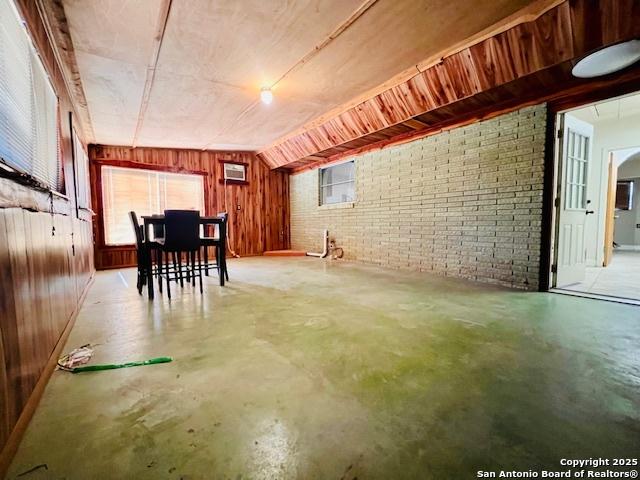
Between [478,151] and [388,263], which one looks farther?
[388,263]

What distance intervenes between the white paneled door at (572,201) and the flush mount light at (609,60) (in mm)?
726

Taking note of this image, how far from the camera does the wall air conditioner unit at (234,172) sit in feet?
23.1

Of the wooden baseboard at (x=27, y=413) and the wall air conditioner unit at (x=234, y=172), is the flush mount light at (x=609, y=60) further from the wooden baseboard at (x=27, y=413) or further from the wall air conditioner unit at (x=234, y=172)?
the wall air conditioner unit at (x=234, y=172)

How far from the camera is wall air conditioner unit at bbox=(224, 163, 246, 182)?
703 centimetres

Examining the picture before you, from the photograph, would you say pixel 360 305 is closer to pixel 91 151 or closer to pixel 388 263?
pixel 388 263

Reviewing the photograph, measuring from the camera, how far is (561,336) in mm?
2070

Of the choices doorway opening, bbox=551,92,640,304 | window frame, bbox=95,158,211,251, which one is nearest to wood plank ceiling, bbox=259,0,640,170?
doorway opening, bbox=551,92,640,304

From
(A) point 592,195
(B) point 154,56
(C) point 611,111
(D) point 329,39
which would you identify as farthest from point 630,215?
(B) point 154,56

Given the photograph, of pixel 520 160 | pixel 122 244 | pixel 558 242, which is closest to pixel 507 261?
pixel 558 242

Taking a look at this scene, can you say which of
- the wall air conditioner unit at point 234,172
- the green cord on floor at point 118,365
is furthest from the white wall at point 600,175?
the wall air conditioner unit at point 234,172

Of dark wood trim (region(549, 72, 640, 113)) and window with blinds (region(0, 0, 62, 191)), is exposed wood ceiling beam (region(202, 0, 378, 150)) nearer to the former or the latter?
window with blinds (region(0, 0, 62, 191))

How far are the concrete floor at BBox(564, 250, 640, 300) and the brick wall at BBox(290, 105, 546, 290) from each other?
2.49 feet

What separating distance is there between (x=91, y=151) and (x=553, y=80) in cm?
741

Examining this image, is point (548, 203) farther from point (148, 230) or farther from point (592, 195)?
point (148, 230)
